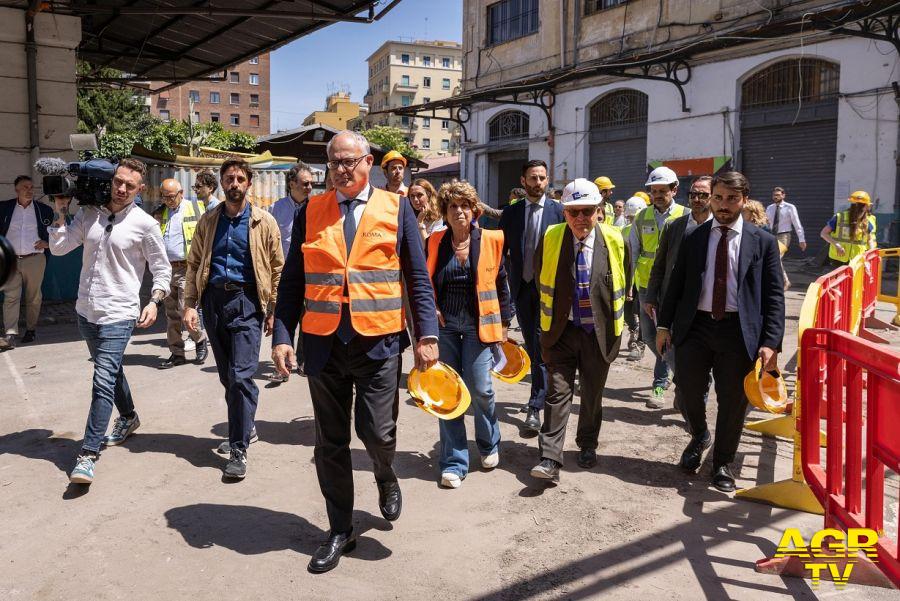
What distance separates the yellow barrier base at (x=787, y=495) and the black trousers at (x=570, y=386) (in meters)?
1.03

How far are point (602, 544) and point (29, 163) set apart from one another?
10.7 meters

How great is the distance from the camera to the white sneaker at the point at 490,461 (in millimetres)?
4836

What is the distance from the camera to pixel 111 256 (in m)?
4.83

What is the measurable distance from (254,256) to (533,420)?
8.16 ft

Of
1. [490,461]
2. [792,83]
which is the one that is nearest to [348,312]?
[490,461]

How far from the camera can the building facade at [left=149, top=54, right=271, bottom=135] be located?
84.4m

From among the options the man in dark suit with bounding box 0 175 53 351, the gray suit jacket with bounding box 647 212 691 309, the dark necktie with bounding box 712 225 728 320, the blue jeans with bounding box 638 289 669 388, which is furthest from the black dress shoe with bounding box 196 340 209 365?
the dark necktie with bounding box 712 225 728 320

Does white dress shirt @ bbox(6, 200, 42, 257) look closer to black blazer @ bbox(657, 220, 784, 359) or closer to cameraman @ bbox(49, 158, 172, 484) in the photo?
cameraman @ bbox(49, 158, 172, 484)

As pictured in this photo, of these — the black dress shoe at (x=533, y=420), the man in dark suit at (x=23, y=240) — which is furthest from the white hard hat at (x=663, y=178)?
the man in dark suit at (x=23, y=240)

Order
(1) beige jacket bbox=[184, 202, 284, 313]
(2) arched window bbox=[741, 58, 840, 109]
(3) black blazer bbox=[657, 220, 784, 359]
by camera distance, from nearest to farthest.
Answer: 1. (3) black blazer bbox=[657, 220, 784, 359]
2. (1) beige jacket bbox=[184, 202, 284, 313]
3. (2) arched window bbox=[741, 58, 840, 109]

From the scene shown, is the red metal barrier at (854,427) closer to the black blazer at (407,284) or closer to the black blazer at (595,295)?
the black blazer at (595,295)

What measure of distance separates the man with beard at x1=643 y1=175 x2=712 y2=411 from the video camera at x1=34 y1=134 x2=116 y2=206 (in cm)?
394

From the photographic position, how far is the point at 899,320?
403 inches

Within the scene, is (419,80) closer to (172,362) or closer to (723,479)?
(172,362)
